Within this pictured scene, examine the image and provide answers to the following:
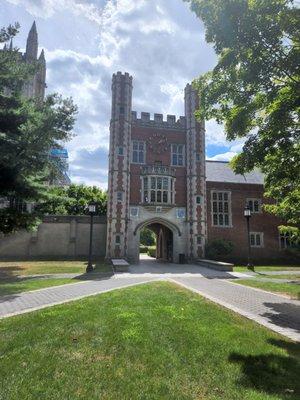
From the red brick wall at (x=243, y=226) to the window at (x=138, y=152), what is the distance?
24.6ft

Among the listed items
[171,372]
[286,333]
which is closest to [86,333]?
[171,372]

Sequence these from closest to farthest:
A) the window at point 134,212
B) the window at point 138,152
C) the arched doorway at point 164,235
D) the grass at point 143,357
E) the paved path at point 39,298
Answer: the grass at point 143,357 < the paved path at point 39,298 < the window at point 134,212 < the arched doorway at point 164,235 < the window at point 138,152

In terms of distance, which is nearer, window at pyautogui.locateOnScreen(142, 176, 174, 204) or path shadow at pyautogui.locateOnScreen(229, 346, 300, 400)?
path shadow at pyautogui.locateOnScreen(229, 346, 300, 400)

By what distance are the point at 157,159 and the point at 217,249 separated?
1058 cm

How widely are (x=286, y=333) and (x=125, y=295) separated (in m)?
5.39

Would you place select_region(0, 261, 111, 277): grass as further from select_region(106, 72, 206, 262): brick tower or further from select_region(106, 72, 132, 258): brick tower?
select_region(106, 72, 206, 262): brick tower

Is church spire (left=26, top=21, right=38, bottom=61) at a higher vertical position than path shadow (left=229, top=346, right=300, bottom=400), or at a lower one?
higher

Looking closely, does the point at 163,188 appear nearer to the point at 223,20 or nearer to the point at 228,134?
the point at 228,134

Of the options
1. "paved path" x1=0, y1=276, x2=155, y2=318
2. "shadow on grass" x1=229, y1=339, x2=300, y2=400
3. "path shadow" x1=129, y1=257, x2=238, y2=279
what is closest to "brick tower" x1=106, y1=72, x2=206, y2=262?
"path shadow" x1=129, y1=257, x2=238, y2=279

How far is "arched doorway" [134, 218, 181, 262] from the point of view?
31.6 metres

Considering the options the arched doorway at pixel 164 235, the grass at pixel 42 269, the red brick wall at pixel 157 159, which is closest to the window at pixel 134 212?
the red brick wall at pixel 157 159

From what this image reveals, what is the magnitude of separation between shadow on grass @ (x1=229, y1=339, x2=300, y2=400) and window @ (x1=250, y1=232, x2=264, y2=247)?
29.8 meters

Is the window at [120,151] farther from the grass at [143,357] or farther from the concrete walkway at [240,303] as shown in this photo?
the grass at [143,357]

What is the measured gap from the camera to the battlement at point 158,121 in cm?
3311
